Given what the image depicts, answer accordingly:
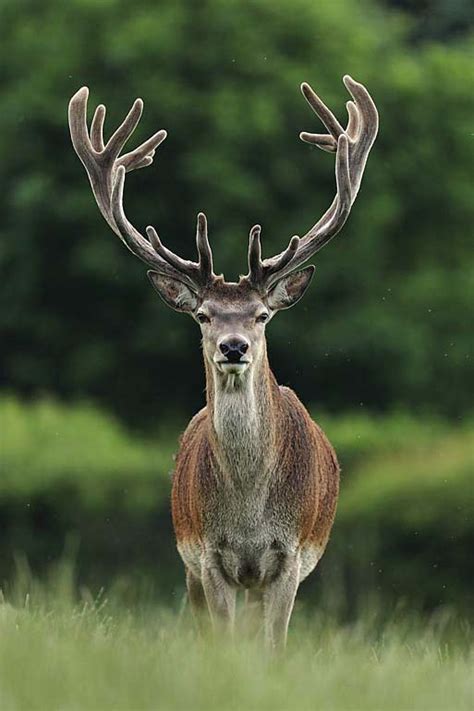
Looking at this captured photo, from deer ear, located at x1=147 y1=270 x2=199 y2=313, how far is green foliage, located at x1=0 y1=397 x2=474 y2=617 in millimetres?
4640

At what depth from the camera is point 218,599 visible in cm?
910

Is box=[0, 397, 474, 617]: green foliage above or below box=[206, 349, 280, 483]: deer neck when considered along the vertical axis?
below

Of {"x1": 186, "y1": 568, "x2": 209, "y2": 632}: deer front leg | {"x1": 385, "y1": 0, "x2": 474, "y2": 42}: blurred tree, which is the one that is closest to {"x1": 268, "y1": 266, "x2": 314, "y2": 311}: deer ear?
{"x1": 186, "y1": 568, "x2": 209, "y2": 632}: deer front leg

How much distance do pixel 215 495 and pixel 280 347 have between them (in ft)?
40.5

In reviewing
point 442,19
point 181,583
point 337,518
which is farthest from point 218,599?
point 442,19

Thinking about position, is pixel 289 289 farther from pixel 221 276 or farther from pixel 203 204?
pixel 203 204

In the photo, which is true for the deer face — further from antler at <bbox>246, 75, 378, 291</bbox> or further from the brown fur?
the brown fur

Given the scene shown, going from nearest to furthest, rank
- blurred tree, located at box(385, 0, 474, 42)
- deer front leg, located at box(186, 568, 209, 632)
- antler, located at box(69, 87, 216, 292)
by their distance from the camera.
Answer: antler, located at box(69, 87, 216, 292) < deer front leg, located at box(186, 568, 209, 632) < blurred tree, located at box(385, 0, 474, 42)

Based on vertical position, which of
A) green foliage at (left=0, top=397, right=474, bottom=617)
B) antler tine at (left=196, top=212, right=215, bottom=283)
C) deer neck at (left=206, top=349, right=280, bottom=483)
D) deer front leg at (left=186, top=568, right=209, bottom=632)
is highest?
antler tine at (left=196, top=212, right=215, bottom=283)

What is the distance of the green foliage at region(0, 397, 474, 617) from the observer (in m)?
14.5

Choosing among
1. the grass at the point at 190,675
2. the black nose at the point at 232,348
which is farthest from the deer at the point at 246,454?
the grass at the point at 190,675

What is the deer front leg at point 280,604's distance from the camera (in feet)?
29.9

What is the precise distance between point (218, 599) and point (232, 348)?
3.58 feet

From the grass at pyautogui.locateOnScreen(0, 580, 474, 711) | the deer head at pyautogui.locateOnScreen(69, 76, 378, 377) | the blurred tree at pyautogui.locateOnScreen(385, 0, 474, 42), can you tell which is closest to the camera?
the grass at pyautogui.locateOnScreen(0, 580, 474, 711)
